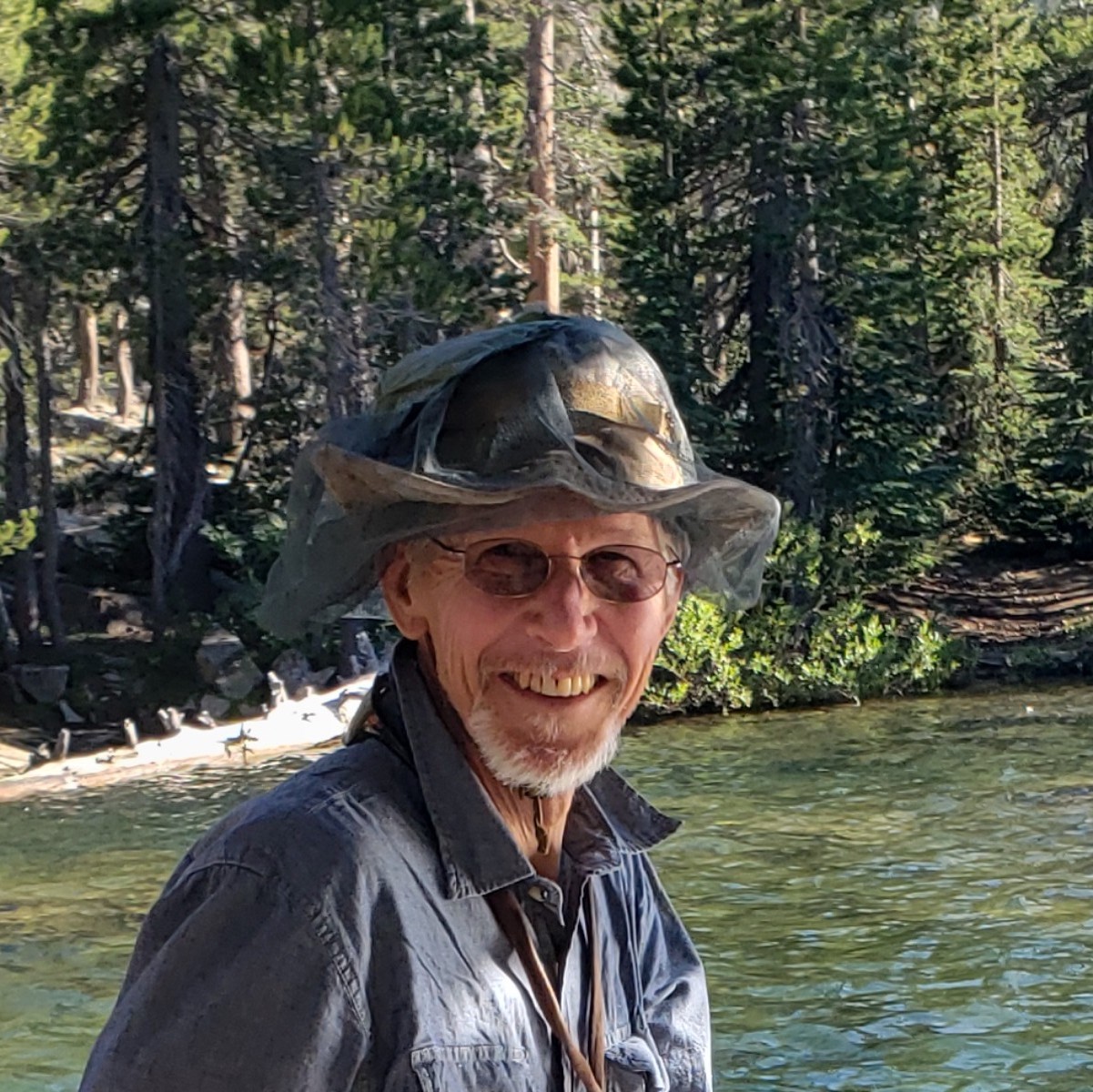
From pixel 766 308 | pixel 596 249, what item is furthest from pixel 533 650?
pixel 596 249

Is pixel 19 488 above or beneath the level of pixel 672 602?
above

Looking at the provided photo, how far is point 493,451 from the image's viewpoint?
1.92 m

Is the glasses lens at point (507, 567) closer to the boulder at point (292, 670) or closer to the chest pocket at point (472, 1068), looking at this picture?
the chest pocket at point (472, 1068)

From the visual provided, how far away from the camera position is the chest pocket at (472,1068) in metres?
Answer: 1.66

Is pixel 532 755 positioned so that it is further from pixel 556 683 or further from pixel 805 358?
pixel 805 358

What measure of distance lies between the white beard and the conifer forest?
→ 1733 centimetres

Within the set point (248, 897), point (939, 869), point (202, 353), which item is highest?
point (202, 353)

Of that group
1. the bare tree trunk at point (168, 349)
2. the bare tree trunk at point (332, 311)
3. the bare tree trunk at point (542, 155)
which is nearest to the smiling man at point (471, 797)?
the bare tree trunk at point (332, 311)

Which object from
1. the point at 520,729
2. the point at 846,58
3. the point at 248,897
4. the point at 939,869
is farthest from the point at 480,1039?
the point at 846,58

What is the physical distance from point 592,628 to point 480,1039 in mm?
528

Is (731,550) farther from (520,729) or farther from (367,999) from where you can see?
(367,999)

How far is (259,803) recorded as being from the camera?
1730 mm

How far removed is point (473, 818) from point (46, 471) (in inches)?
942

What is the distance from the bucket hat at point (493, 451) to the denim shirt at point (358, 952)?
0.21 metres
